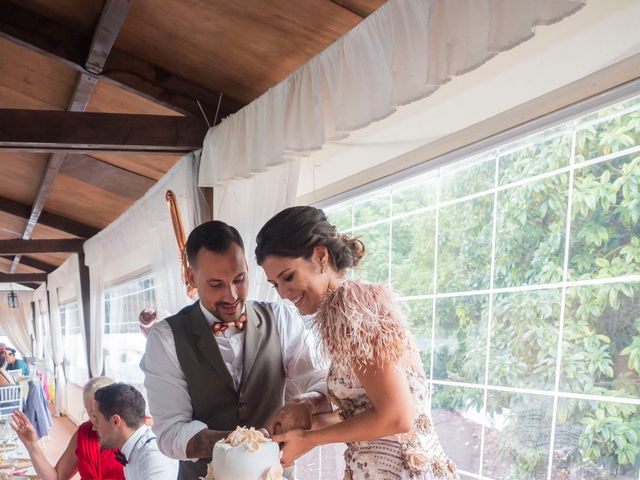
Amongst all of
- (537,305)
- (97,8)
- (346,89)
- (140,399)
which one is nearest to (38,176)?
(97,8)

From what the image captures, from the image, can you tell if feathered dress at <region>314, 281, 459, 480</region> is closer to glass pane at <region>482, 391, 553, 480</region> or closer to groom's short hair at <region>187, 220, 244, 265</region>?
groom's short hair at <region>187, 220, 244, 265</region>

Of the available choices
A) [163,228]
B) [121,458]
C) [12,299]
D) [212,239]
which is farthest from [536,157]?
[12,299]

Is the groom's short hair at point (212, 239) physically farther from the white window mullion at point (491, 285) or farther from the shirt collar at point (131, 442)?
the shirt collar at point (131, 442)

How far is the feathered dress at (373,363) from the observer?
1144mm

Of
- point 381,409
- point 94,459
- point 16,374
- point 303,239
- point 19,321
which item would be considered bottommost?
point 19,321

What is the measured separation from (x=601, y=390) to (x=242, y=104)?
2.35m

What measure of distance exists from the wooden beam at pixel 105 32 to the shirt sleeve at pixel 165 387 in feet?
5.31

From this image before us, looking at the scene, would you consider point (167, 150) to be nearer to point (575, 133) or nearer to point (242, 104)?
point (242, 104)

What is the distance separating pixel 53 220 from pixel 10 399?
7.26 feet

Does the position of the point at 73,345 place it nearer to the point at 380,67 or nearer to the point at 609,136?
the point at 380,67

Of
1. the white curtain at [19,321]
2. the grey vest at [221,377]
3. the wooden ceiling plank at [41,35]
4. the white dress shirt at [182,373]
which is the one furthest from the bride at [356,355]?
the white curtain at [19,321]

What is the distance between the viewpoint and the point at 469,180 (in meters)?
2.20

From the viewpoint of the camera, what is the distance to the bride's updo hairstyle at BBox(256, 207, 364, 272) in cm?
130

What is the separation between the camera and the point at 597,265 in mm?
1686
